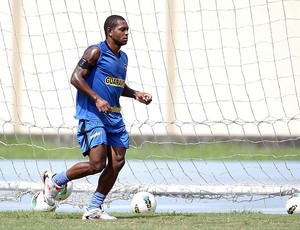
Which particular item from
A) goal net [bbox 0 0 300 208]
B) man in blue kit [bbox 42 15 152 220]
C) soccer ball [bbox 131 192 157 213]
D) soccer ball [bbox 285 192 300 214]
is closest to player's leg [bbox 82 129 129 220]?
man in blue kit [bbox 42 15 152 220]

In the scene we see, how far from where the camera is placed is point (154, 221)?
8477mm

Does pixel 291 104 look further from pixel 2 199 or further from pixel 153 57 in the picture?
pixel 2 199

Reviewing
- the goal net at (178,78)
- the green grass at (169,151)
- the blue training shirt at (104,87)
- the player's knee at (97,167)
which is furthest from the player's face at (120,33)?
the green grass at (169,151)

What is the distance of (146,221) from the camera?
8.45m

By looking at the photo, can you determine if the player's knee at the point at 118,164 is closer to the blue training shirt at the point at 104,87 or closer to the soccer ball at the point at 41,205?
the blue training shirt at the point at 104,87

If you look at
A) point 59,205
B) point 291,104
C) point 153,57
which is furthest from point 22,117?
point 59,205

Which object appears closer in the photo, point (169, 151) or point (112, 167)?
point (112, 167)

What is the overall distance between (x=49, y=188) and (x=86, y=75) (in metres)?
1.14

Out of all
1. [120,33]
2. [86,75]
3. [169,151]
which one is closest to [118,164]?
[86,75]

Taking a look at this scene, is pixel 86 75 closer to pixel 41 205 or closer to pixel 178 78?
pixel 41 205

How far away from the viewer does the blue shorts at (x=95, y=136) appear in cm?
846

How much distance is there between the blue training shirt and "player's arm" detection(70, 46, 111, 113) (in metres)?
0.07

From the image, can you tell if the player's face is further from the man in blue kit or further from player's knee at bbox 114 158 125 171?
player's knee at bbox 114 158 125 171

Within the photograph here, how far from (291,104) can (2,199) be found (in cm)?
1171
